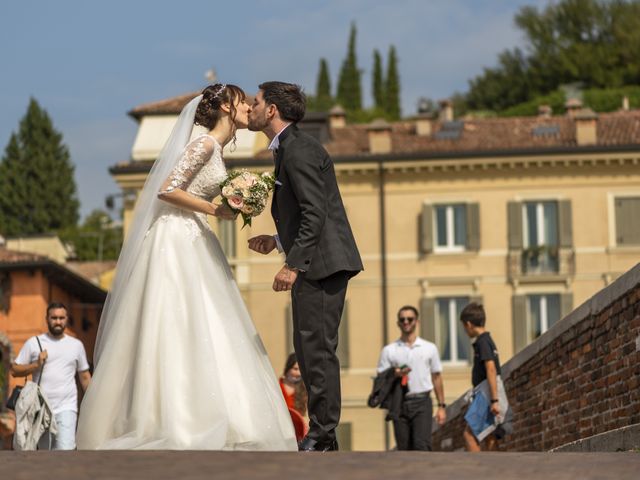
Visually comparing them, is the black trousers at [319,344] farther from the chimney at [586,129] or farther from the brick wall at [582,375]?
the chimney at [586,129]

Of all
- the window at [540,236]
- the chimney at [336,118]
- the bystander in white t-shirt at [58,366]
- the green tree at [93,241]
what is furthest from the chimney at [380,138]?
the green tree at [93,241]

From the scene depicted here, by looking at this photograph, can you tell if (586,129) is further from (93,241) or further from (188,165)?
(93,241)

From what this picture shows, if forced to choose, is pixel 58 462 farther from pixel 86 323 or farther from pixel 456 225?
pixel 86 323

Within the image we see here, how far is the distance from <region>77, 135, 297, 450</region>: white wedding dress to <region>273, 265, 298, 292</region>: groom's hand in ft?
2.10

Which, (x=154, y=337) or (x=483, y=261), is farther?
(x=483, y=261)

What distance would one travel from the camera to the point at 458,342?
4481 cm

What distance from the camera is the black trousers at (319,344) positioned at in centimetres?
812

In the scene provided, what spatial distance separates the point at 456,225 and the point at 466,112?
3557 cm

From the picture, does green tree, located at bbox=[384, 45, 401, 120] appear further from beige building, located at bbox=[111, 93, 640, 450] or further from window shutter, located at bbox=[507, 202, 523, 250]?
window shutter, located at bbox=[507, 202, 523, 250]

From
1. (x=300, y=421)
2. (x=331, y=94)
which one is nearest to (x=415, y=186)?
(x=300, y=421)

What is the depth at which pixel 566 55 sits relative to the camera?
82.0 meters

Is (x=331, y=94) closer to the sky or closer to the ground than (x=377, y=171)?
closer to the sky

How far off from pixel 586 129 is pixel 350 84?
5718 cm

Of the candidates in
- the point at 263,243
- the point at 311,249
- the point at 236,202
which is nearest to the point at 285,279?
the point at 311,249
